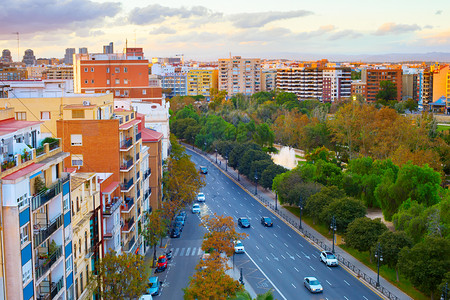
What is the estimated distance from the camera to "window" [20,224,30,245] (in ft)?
70.6

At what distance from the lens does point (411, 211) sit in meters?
49.2

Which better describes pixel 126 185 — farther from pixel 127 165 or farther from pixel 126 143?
pixel 126 143

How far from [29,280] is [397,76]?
176634 mm

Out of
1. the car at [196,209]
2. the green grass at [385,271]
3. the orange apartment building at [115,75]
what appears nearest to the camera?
the green grass at [385,271]

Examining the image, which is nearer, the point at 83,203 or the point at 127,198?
the point at 83,203

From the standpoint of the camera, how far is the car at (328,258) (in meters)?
46.0

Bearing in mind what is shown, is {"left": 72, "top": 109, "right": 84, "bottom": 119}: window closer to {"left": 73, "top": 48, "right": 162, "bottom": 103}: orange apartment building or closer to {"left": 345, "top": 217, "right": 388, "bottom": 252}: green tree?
{"left": 345, "top": 217, "right": 388, "bottom": 252}: green tree

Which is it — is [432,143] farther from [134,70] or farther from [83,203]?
[83,203]

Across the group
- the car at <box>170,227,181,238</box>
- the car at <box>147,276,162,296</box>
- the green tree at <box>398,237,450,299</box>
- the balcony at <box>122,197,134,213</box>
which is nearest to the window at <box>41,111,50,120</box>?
the balcony at <box>122,197,134,213</box>

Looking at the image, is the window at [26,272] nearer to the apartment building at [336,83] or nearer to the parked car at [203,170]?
the parked car at [203,170]

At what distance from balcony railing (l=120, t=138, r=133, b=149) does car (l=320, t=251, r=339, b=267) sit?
17212mm

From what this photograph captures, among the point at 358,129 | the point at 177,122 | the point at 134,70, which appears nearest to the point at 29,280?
the point at 134,70

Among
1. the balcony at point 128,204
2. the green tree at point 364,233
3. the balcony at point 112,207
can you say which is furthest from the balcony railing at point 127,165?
the green tree at point 364,233

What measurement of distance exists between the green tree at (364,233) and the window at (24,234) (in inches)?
1153
